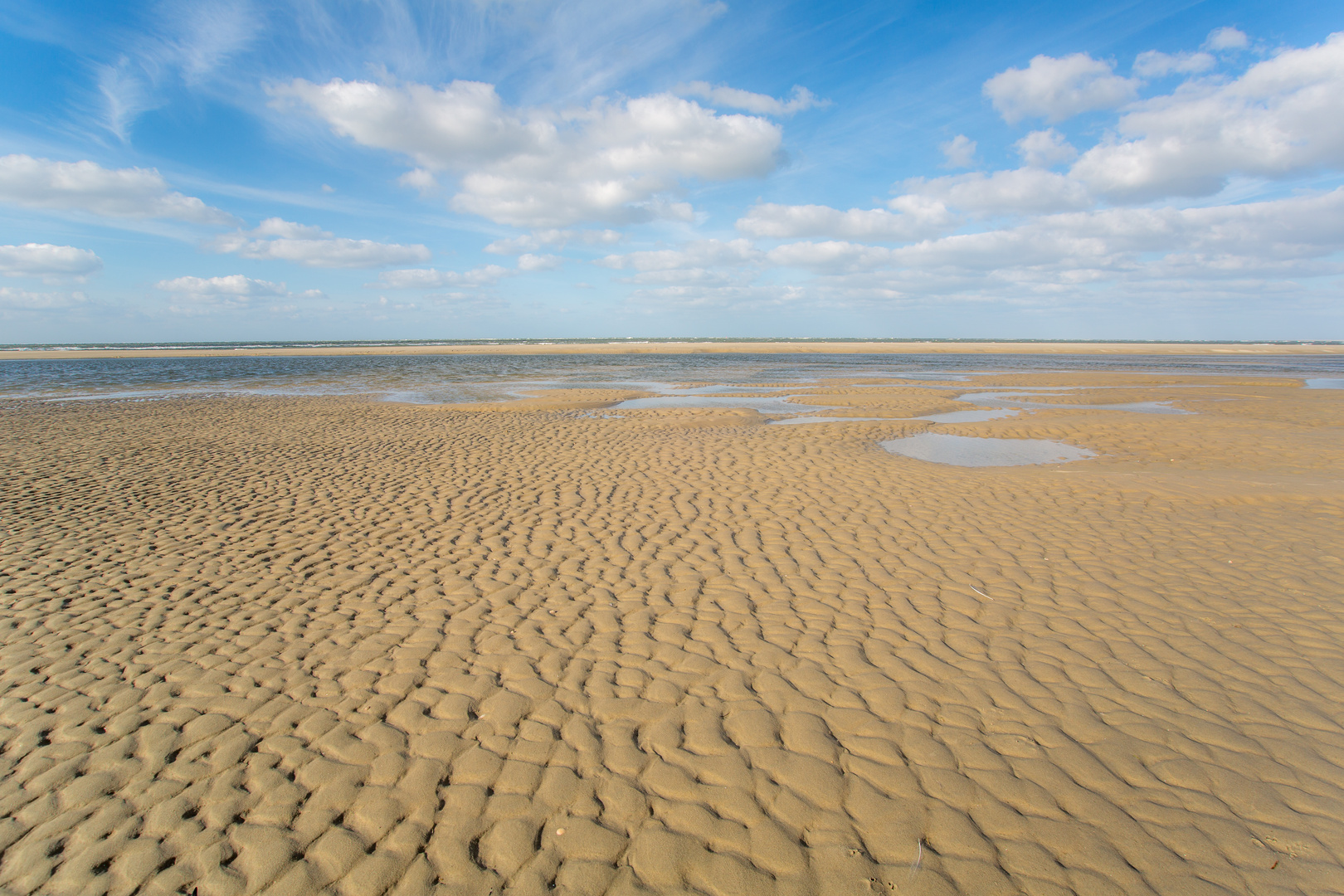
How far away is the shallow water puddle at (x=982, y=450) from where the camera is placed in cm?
1218

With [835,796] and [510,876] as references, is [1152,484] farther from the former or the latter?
[510,876]

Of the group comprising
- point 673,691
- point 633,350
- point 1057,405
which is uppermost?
point 633,350

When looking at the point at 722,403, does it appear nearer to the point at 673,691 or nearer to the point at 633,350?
the point at 673,691

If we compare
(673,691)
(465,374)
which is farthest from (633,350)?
(673,691)

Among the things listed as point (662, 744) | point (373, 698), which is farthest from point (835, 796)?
point (373, 698)

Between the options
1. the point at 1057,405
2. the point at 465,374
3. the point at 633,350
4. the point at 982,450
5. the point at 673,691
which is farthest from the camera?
the point at 633,350

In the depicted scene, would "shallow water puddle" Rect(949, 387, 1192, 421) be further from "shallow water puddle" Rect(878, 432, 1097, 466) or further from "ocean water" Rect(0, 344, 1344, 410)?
"ocean water" Rect(0, 344, 1344, 410)

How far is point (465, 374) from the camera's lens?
3909 cm

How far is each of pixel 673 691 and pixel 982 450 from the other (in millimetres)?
11654

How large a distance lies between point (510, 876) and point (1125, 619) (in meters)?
5.53

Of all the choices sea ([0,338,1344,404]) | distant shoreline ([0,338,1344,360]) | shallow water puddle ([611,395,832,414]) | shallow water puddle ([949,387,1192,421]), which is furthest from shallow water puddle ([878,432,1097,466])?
distant shoreline ([0,338,1344,360])

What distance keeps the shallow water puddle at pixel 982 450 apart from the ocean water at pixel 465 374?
14.0 meters

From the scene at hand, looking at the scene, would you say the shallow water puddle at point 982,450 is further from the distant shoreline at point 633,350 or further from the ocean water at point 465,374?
the distant shoreline at point 633,350

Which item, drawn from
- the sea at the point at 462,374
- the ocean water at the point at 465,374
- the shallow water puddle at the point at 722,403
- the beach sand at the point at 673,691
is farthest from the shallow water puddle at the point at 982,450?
the sea at the point at 462,374
